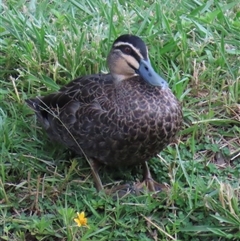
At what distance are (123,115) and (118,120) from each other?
0.11 ft

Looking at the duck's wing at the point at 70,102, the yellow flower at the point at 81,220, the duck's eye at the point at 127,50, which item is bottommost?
the yellow flower at the point at 81,220

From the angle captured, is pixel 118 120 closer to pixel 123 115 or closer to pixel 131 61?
pixel 123 115

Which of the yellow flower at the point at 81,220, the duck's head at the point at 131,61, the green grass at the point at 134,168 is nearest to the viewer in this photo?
the yellow flower at the point at 81,220

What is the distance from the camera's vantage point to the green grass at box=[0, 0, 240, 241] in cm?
357

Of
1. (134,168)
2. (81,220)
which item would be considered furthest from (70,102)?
(81,220)

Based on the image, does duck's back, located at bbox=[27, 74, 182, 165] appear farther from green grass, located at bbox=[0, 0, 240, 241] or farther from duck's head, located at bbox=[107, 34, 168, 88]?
green grass, located at bbox=[0, 0, 240, 241]

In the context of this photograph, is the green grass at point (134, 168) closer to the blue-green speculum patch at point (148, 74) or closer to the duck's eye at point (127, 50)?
the blue-green speculum patch at point (148, 74)

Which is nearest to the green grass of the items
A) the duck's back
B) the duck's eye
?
the duck's back

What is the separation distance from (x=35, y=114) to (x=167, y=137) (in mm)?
889

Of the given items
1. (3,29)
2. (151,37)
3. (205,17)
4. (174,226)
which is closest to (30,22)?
(3,29)

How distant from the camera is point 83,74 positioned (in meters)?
4.46

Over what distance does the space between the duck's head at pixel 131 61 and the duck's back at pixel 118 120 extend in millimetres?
50

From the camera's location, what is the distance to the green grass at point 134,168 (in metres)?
3.57

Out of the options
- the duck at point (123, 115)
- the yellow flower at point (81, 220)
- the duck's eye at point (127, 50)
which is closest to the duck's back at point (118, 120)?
the duck at point (123, 115)
